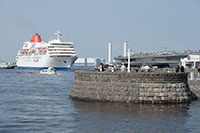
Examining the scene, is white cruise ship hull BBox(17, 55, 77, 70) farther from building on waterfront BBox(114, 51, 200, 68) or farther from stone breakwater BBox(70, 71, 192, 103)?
stone breakwater BBox(70, 71, 192, 103)

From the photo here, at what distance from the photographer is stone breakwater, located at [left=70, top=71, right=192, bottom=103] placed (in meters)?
27.9

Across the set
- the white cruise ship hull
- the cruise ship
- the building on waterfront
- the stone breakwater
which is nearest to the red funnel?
the cruise ship

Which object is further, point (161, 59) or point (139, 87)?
point (161, 59)

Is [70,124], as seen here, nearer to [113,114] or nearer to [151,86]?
[113,114]

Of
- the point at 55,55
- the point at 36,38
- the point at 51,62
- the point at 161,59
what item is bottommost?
the point at 51,62

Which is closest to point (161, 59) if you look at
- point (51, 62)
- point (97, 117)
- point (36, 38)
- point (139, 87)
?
point (51, 62)

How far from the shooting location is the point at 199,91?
111ft

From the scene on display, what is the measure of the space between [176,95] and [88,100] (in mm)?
7189

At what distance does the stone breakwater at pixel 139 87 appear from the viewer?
27.9 metres

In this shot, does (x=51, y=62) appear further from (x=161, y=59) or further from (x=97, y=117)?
(x=97, y=117)

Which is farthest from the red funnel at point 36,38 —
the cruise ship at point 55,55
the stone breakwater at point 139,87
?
the stone breakwater at point 139,87

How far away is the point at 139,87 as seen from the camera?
91.7ft

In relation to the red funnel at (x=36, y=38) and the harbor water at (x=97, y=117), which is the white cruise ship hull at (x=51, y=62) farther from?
the harbor water at (x=97, y=117)

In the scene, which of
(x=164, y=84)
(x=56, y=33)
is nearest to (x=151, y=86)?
(x=164, y=84)
